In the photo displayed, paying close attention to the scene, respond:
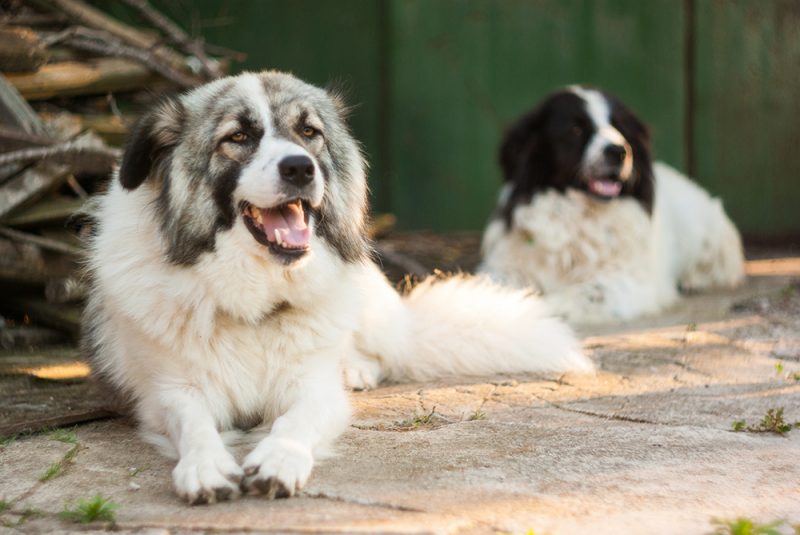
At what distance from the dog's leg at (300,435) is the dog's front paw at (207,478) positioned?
0.04 meters

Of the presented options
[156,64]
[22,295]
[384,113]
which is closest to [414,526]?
[22,295]

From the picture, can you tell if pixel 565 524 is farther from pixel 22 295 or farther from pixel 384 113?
pixel 384 113

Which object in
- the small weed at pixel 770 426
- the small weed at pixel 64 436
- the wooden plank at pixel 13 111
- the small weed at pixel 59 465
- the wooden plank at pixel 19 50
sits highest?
the wooden plank at pixel 19 50

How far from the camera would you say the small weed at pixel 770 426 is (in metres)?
3.16

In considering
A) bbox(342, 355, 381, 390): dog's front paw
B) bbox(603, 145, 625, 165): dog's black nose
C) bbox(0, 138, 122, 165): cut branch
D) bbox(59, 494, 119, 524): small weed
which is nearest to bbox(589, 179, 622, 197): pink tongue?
bbox(603, 145, 625, 165): dog's black nose

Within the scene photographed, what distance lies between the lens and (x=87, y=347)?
3.70 meters

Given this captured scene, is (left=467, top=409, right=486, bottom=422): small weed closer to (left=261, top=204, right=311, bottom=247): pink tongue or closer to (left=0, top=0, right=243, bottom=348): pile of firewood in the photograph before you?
(left=261, top=204, right=311, bottom=247): pink tongue

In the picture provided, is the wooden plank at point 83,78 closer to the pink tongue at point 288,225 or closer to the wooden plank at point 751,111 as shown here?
the pink tongue at point 288,225

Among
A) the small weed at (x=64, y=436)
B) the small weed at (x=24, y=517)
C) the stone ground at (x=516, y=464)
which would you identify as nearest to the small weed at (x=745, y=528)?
the stone ground at (x=516, y=464)

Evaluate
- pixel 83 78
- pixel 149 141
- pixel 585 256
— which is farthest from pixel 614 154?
pixel 149 141

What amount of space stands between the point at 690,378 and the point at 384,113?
4606 millimetres

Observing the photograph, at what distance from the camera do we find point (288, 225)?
3.11 meters

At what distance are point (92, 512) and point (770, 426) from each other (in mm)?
2177

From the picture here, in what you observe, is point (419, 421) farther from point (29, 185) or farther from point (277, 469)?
point (29, 185)
